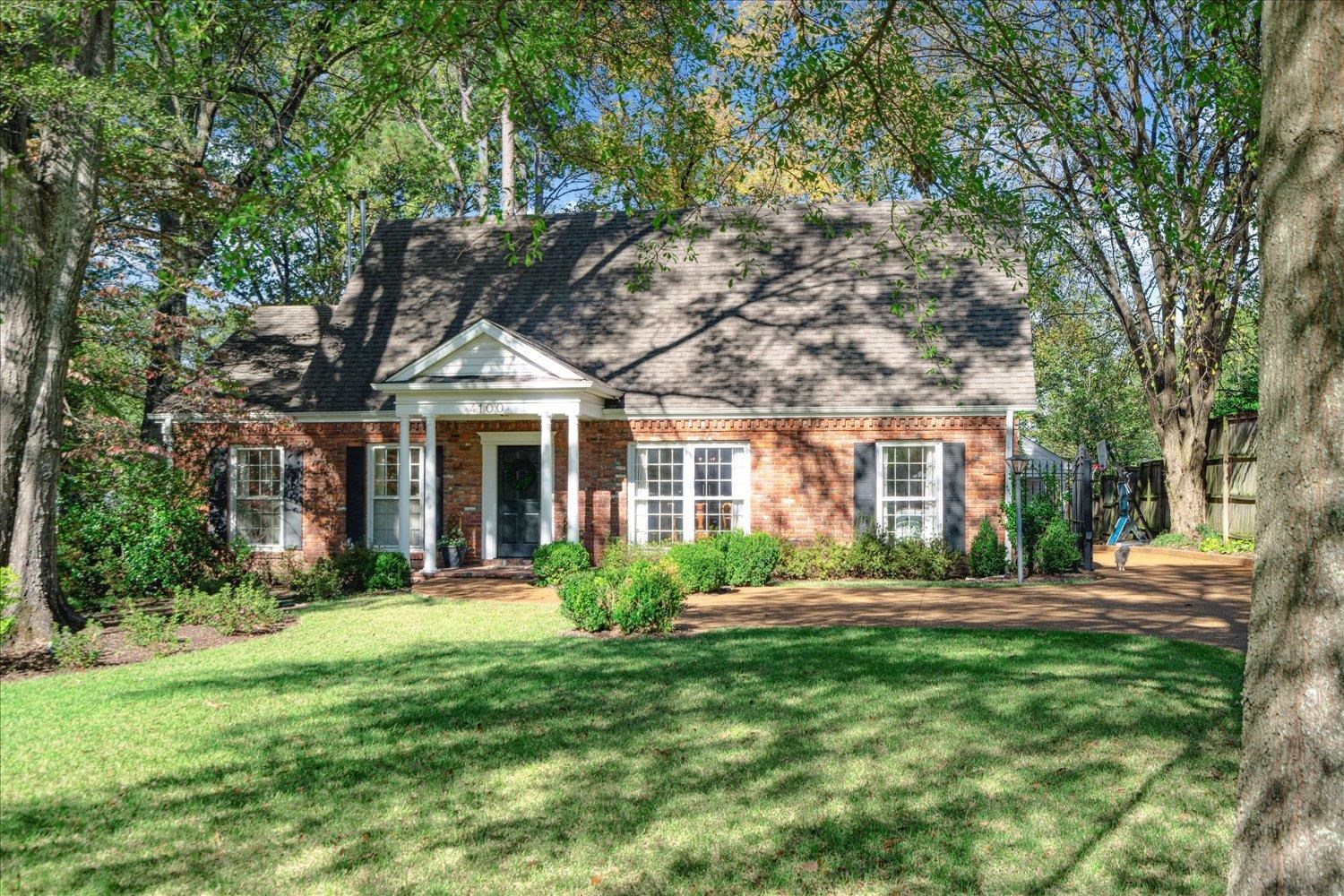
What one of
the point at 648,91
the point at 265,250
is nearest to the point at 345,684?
the point at 265,250

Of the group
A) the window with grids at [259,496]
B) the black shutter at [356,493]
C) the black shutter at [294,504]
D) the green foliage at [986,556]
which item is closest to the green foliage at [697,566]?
the green foliage at [986,556]

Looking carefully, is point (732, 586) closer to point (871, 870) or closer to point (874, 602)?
point (874, 602)

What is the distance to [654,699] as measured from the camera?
811 centimetres

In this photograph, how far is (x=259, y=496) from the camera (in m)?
19.3

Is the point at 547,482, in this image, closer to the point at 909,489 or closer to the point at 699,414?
the point at 699,414

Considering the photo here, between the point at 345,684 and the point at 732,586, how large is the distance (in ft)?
26.6

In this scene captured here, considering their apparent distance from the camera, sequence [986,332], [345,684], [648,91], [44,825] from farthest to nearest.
A: [986,332] → [648,91] → [345,684] → [44,825]

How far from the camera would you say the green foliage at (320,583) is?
15539mm

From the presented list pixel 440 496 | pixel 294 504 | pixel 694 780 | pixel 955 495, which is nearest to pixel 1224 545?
pixel 955 495

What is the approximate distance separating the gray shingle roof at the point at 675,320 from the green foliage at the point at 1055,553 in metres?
2.31

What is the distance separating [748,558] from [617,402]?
4128 millimetres

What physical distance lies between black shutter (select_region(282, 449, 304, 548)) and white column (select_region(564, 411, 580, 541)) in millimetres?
5277

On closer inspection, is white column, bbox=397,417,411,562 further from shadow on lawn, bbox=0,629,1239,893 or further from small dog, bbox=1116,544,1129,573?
small dog, bbox=1116,544,1129,573

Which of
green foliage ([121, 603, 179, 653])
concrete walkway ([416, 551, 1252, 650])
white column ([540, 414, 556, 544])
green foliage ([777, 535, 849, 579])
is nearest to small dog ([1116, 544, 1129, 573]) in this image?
concrete walkway ([416, 551, 1252, 650])
